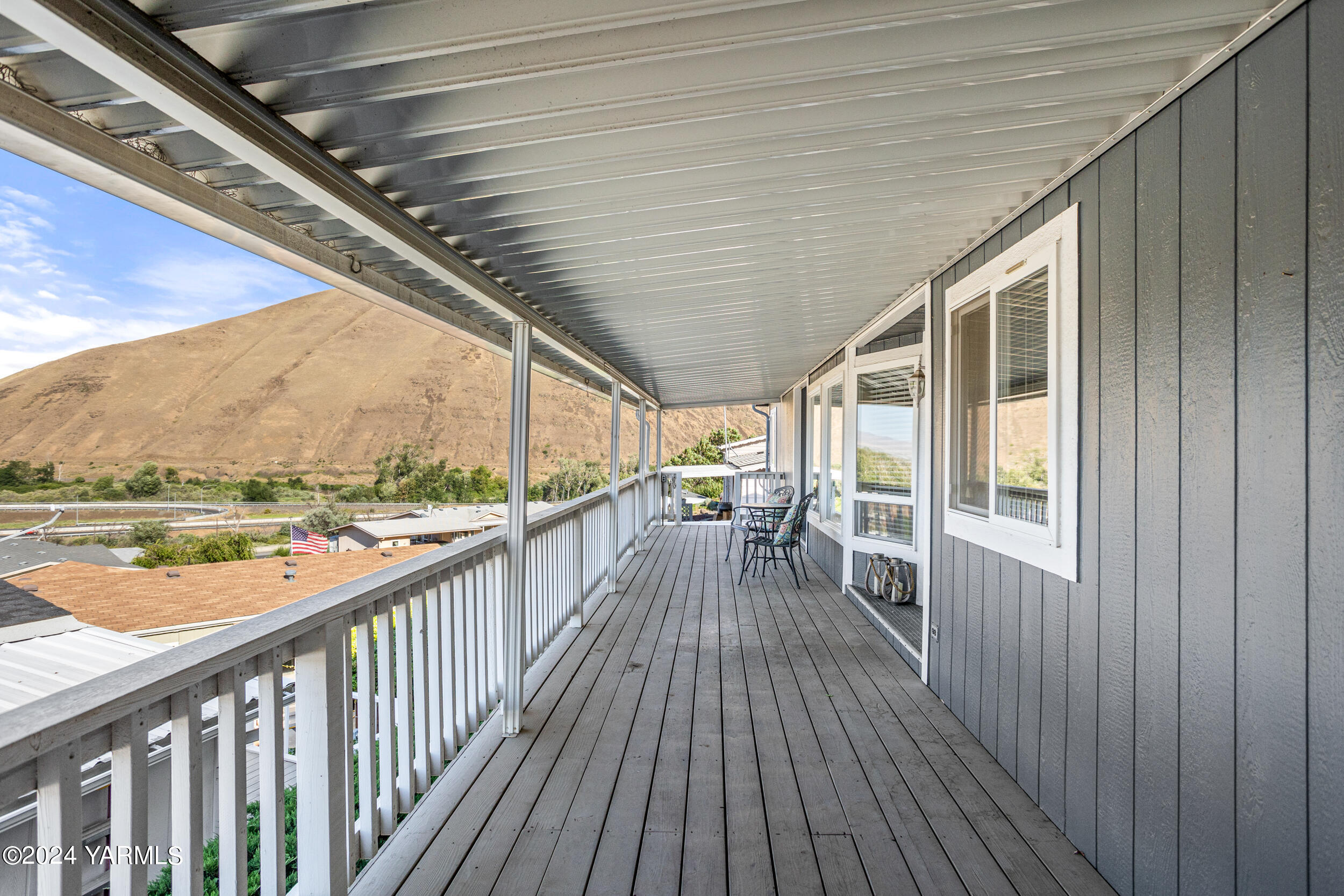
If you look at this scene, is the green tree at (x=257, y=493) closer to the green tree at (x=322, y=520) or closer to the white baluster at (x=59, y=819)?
the green tree at (x=322, y=520)

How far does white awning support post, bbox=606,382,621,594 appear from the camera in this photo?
5883 millimetres

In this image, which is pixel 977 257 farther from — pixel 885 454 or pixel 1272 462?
pixel 885 454

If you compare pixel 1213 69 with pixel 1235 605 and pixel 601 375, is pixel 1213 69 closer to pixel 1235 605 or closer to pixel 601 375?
pixel 1235 605

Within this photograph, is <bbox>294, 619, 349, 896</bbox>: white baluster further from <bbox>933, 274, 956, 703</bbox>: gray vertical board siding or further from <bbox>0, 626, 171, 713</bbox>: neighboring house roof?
<bbox>933, 274, 956, 703</bbox>: gray vertical board siding

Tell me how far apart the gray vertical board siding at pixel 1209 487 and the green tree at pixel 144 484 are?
8917 millimetres

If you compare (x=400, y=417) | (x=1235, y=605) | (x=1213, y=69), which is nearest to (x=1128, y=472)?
(x=1235, y=605)

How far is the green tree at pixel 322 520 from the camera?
1388 centimetres

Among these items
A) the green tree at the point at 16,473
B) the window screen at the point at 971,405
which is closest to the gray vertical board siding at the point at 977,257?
the window screen at the point at 971,405

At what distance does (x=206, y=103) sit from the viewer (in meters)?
1.22

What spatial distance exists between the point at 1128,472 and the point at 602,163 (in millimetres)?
1815

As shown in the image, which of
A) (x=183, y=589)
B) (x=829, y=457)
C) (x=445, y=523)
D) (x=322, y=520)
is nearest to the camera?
(x=183, y=589)

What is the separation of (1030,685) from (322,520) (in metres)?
15.4

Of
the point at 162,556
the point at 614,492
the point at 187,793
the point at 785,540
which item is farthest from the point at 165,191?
the point at 162,556

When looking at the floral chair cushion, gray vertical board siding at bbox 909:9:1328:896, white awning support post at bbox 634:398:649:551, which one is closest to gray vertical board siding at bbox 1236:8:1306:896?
gray vertical board siding at bbox 909:9:1328:896
